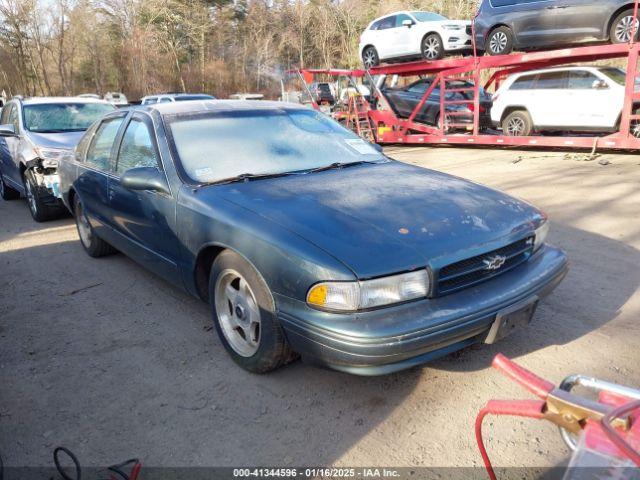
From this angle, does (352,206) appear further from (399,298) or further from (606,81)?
(606,81)

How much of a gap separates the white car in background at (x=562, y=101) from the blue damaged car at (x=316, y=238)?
8.11 m

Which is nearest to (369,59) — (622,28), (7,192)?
(622,28)

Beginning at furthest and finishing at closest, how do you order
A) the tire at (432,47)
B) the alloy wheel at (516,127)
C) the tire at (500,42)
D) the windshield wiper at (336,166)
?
the tire at (432,47)
the alloy wheel at (516,127)
the tire at (500,42)
the windshield wiper at (336,166)

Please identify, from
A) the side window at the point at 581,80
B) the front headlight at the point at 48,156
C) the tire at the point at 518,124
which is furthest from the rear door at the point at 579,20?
the front headlight at the point at 48,156

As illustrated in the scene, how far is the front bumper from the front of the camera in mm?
2244

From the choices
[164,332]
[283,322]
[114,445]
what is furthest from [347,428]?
[164,332]

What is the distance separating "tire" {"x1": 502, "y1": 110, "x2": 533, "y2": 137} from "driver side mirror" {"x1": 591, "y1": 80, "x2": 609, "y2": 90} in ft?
4.86

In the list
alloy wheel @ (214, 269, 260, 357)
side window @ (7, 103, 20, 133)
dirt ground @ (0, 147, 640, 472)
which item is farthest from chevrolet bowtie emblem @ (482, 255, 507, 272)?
side window @ (7, 103, 20, 133)

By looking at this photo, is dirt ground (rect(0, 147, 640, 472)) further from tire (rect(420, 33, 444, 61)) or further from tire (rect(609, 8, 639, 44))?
tire (rect(420, 33, 444, 61))

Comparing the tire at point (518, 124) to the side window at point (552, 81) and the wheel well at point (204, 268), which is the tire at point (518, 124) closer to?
the side window at point (552, 81)

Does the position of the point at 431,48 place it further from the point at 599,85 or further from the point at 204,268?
the point at 204,268

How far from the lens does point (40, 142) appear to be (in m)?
6.70

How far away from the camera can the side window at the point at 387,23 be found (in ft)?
42.8

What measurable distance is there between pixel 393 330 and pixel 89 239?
13.1ft
